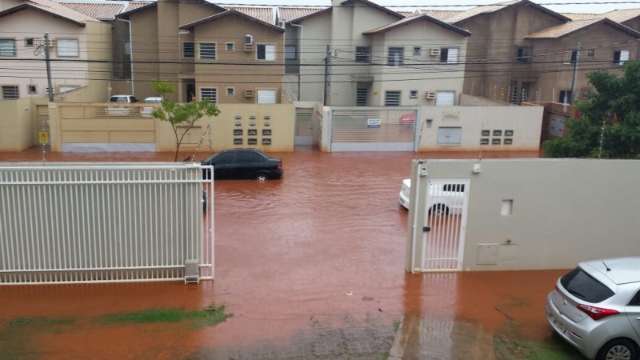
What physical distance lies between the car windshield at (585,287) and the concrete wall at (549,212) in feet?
11.0

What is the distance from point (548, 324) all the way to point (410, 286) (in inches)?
109

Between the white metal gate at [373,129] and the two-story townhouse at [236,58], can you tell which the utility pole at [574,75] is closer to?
the white metal gate at [373,129]

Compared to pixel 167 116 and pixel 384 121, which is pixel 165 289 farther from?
pixel 384 121

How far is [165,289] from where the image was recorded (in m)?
12.2

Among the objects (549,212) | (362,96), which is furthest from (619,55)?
(549,212)

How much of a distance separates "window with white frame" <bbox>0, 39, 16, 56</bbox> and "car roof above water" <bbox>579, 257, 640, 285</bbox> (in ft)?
116

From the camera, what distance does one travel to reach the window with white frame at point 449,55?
1577 inches

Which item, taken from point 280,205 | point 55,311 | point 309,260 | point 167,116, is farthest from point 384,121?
point 55,311

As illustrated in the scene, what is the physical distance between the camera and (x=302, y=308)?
1141 centimetres

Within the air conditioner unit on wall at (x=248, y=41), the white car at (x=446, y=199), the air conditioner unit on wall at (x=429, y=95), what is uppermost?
the air conditioner unit on wall at (x=248, y=41)

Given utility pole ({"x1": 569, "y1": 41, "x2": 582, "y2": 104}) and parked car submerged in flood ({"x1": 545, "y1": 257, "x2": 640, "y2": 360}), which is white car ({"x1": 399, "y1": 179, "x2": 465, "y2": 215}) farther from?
utility pole ({"x1": 569, "y1": 41, "x2": 582, "y2": 104})

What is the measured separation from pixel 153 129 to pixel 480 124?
16.1 m

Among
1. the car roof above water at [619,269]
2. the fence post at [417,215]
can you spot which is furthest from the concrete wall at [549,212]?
the car roof above water at [619,269]

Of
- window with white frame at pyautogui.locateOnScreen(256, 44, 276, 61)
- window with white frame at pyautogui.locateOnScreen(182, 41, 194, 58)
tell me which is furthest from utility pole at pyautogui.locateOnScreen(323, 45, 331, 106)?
window with white frame at pyautogui.locateOnScreen(182, 41, 194, 58)
